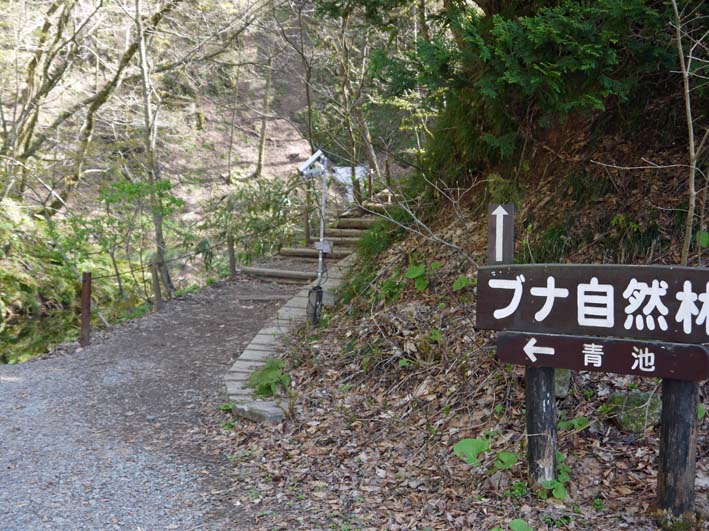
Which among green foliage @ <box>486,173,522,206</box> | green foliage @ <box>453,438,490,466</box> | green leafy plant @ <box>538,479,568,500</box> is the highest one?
green foliage @ <box>486,173,522,206</box>

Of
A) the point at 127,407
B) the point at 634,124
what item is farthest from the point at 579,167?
the point at 127,407

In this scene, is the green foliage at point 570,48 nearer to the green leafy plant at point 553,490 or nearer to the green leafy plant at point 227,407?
the green leafy plant at point 553,490

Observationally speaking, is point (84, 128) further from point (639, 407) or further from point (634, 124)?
point (639, 407)

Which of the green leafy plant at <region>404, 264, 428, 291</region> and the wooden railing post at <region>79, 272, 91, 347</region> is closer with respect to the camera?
the green leafy plant at <region>404, 264, 428, 291</region>

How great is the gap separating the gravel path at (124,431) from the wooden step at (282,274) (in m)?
1.63

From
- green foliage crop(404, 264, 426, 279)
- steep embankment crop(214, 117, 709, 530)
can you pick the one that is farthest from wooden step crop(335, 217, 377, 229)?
green foliage crop(404, 264, 426, 279)

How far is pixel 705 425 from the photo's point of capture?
3789mm

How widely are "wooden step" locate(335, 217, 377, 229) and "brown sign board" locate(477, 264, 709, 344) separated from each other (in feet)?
27.8

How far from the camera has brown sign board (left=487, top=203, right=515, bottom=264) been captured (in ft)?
11.3

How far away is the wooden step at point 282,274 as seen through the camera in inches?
425

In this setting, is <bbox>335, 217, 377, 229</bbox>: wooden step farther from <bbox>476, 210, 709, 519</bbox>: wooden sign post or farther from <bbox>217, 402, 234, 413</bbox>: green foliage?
<bbox>476, 210, 709, 519</bbox>: wooden sign post

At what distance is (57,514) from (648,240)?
14.9 feet

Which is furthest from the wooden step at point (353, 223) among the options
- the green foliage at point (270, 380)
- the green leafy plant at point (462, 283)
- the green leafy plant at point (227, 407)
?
the green leafy plant at point (227, 407)

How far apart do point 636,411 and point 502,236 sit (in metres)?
1.52
